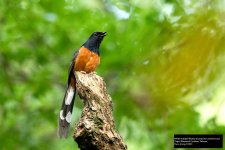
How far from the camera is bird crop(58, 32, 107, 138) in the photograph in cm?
295

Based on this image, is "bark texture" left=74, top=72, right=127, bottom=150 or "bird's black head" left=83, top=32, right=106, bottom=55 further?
"bird's black head" left=83, top=32, right=106, bottom=55

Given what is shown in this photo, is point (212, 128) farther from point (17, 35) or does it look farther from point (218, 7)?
point (218, 7)

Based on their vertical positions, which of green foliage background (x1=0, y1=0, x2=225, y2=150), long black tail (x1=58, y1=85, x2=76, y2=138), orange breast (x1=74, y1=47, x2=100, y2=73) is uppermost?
green foliage background (x1=0, y1=0, x2=225, y2=150)

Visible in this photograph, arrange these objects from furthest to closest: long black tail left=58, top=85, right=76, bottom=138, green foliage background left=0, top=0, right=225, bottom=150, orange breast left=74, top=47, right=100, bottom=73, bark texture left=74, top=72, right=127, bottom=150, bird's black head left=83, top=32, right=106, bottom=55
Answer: green foliage background left=0, top=0, right=225, bottom=150
bird's black head left=83, top=32, right=106, bottom=55
orange breast left=74, top=47, right=100, bottom=73
long black tail left=58, top=85, right=76, bottom=138
bark texture left=74, top=72, right=127, bottom=150

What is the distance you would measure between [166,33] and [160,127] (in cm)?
273

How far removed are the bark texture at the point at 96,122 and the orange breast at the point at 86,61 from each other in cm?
64

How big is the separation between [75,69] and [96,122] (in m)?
0.95

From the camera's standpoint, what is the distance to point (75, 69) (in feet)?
9.93

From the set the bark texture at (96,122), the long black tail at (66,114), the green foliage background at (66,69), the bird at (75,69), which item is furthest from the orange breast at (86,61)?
the bark texture at (96,122)

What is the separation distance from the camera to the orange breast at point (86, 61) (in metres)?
3.02

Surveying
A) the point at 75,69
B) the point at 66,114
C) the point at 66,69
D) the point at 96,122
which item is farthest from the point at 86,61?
the point at 66,69

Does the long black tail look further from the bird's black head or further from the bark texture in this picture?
→ the bark texture

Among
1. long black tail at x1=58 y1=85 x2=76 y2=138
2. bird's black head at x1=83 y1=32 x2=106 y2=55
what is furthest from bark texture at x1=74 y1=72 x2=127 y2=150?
bird's black head at x1=83 y1=32 x2=106 y2=55

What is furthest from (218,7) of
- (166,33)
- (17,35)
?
(17,35)
